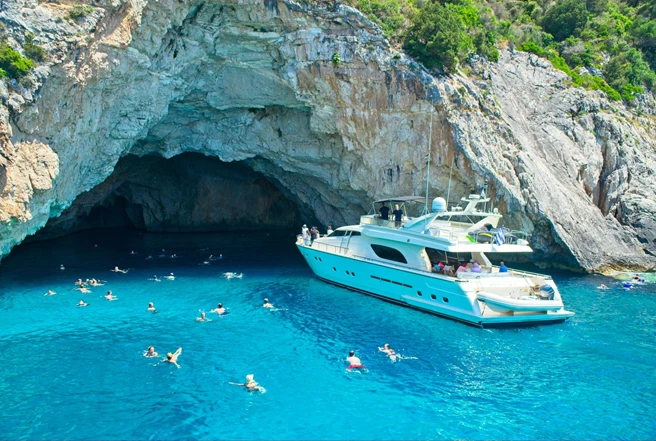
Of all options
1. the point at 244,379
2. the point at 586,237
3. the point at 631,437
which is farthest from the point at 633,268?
the point at 244,379

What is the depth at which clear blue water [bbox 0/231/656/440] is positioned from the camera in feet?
48.8

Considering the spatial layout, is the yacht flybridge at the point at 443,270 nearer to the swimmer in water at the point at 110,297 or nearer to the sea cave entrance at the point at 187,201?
the swimmer in water at the point at 110,297

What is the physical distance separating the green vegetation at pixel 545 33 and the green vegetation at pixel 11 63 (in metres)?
18.9

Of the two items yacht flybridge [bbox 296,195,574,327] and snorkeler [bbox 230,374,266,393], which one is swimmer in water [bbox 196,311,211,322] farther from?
yacht flybridge [bbox 296,195,574,327]

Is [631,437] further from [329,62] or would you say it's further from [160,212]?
[160,212]

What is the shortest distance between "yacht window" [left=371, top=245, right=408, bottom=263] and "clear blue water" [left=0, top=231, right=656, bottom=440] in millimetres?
2383

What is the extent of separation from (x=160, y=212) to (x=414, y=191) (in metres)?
25.5

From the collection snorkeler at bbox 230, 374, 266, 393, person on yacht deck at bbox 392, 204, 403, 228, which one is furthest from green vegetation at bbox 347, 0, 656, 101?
snorkeler at bbox 230, 374, 266, 393

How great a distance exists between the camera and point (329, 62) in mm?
31766

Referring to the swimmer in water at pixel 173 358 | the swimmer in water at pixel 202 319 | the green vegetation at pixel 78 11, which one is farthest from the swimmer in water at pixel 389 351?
the green vegetation at pixel 78 11

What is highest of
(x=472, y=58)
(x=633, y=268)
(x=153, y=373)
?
(x=472, y=58)

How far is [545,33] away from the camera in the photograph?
1729 inches

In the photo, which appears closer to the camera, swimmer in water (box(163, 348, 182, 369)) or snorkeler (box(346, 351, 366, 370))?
snorkeler (box(346, 351, 366, 370))

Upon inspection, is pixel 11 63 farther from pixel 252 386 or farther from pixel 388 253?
pixel 388 253
